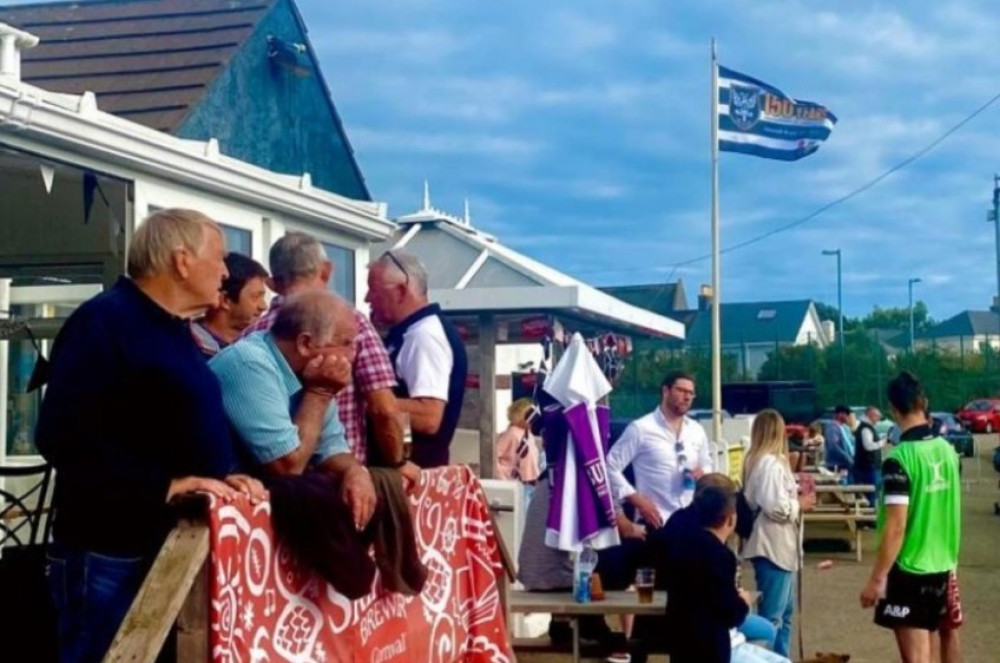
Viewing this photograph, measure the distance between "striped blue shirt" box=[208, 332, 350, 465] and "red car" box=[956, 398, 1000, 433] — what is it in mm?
43656

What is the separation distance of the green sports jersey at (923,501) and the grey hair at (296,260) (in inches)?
142

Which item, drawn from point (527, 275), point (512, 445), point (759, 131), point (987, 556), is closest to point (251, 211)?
point (512, 445)

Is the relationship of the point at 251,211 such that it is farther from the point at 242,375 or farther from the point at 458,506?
the point at 242,375

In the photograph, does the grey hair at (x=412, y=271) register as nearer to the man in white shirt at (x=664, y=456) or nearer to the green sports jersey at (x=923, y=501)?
the green sports jersey at (x=923, y=501)

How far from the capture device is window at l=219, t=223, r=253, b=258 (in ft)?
23.1

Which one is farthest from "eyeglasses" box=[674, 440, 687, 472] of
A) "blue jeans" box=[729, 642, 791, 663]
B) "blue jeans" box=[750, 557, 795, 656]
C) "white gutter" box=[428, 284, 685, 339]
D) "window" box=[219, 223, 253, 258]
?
"white gutter" box=[428, 284, 685, 339]

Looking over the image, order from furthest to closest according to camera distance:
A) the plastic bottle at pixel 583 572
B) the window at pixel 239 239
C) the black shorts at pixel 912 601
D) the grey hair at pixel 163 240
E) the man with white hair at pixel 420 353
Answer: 1. the window at pixel 239 239
2. the plastic bottle at pixel 583 572
3. the black shorts at pixel 912 601
4. the man with white hair at pixel 420 353
5. the grey hair at pixel 163 240

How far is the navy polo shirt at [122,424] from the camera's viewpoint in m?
2.95

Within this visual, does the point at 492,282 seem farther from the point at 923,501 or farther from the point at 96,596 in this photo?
the point at 96,596

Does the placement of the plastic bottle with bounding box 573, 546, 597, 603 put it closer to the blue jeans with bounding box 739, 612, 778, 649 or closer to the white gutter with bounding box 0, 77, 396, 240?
the blue jeans with bounding box 739, 612, 778, 649

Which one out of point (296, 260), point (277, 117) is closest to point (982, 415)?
point (277, 117)

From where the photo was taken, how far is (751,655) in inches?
237

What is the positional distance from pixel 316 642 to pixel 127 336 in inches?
41.1

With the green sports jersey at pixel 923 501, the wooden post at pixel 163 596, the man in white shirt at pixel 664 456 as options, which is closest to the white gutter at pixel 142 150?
the man in white shirt at pixel 664 456
